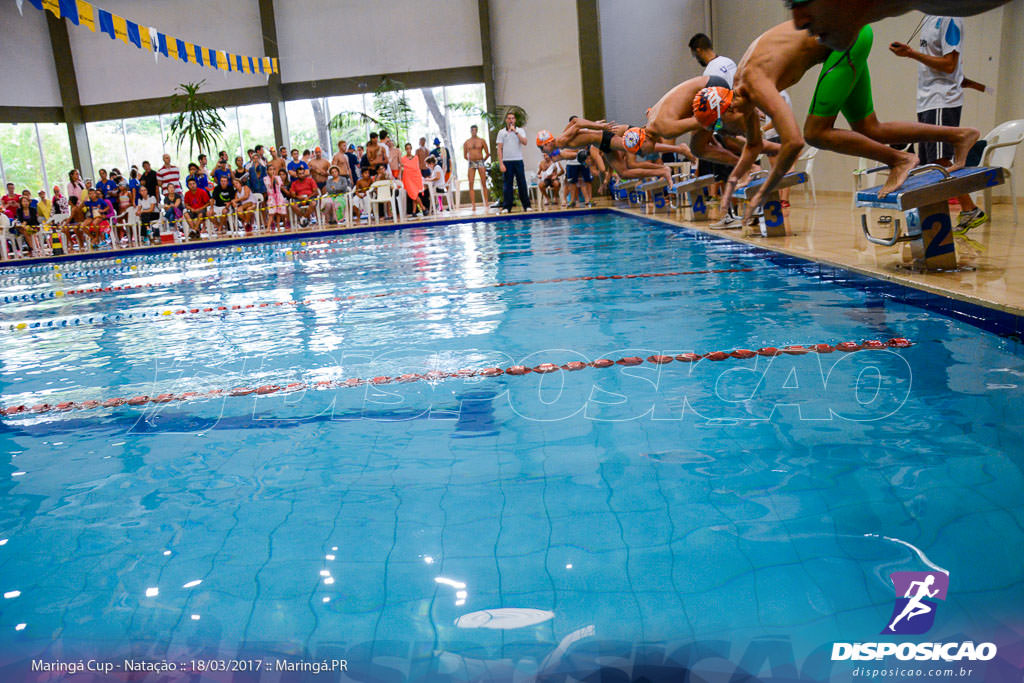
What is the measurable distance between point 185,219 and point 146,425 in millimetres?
12674

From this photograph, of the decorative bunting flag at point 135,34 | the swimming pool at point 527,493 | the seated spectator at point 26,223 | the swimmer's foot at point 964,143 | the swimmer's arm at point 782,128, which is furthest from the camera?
the seated spectator at point 26,223

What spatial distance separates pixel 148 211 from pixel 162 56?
6220 millimetres

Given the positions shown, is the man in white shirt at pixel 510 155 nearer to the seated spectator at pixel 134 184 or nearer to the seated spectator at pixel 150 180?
the seated spectator at pixel 150 180

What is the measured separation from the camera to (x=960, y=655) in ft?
4.19

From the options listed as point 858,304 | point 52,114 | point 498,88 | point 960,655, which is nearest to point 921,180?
point 858,304

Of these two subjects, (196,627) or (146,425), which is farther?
(146,425)

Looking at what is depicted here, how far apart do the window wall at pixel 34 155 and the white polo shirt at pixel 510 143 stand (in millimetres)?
12821

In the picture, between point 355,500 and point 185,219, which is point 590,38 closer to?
point 185,219

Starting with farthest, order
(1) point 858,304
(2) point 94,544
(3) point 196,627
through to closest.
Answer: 1. (1) point 858,304
2. (2) point 94,544
3. (3) point 196,627

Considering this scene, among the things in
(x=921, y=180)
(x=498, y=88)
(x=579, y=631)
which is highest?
(x=498, y=88)

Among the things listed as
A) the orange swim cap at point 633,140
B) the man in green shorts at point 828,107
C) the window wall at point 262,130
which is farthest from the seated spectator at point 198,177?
the man in green shorts at point 828,107

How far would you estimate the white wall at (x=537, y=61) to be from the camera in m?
17.9

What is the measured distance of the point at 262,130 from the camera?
19344mm

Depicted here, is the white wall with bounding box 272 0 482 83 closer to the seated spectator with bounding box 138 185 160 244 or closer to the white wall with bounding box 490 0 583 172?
the white wall with bounding box 490 0 583 172
